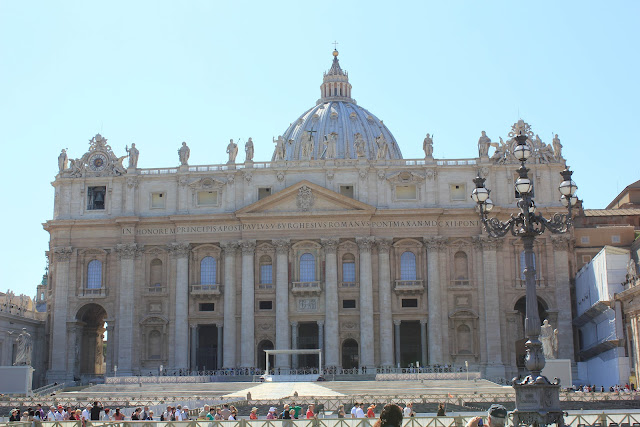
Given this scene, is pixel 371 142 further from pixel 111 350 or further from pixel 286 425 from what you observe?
pixel 286 425

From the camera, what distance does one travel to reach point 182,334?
73.5m

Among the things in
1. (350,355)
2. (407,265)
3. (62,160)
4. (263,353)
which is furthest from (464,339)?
(62,160)

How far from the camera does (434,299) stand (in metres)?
72.1

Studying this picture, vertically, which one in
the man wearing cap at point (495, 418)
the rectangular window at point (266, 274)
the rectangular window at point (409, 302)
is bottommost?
the man wearing cap at point (495, 418)

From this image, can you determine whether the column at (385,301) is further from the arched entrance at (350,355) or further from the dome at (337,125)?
the dome at (337,125)

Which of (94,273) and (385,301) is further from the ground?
(94,273)

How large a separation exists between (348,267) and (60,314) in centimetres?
2301

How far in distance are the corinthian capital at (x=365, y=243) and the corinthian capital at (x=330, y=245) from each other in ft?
5.64

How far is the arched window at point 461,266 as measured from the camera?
242 ft

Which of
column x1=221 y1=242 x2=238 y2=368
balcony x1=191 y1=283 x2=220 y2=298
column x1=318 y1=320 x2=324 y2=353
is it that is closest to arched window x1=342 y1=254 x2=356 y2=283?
column x1=318 y1=320 x2=324 y2=353

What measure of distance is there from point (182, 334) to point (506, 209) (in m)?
26.9

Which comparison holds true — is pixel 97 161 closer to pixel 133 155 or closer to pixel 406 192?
pixel 133 155

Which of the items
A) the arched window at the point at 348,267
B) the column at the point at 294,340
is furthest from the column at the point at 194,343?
the arched window at the point at 348,267

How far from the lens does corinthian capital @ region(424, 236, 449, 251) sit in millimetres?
73188
